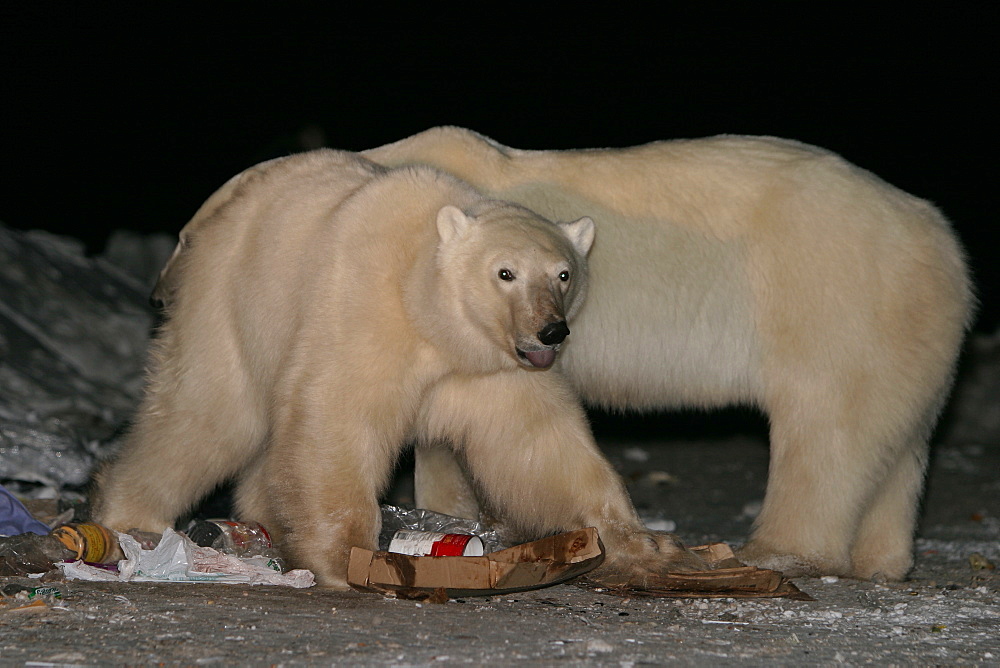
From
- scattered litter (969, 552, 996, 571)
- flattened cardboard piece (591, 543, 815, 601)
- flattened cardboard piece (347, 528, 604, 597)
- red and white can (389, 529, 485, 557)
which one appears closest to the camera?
flattened cardboard piece (347, 528, 604, 597)

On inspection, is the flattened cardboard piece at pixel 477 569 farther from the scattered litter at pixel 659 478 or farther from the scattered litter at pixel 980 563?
the scattered litter at pixel 659 478

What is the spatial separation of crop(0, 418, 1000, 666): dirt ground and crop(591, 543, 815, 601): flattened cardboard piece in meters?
0.04

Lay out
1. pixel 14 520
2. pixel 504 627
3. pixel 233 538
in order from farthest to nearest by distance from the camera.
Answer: pixel 14 520 < pixel 233 538 < pixel 504 627

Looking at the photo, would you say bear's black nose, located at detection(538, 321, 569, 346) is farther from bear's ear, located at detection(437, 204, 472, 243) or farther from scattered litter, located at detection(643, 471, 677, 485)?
scattered litter, located at detection(643, 471, 677, 485)

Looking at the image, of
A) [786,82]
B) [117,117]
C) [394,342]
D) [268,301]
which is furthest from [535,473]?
[117,117]

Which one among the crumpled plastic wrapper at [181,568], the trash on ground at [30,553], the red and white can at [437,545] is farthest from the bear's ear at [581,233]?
the trash on ground at [30,553]

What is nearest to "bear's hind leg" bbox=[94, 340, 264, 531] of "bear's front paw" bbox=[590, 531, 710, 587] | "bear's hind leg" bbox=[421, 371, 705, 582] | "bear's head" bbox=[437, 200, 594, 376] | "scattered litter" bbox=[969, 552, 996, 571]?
"bear's hind leg" bbox=[421, 371, 705, 582]

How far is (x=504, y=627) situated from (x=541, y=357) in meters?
0.72

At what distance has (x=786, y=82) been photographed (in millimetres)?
8859

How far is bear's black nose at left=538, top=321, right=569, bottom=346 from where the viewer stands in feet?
9.77

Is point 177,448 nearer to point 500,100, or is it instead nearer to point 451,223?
point 451,223

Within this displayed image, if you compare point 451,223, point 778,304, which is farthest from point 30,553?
point 778,304

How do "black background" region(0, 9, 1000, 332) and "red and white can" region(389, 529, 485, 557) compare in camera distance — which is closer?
"red and white can" region(389, 529, 485, 557)

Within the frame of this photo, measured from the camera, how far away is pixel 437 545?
11.8 feet
